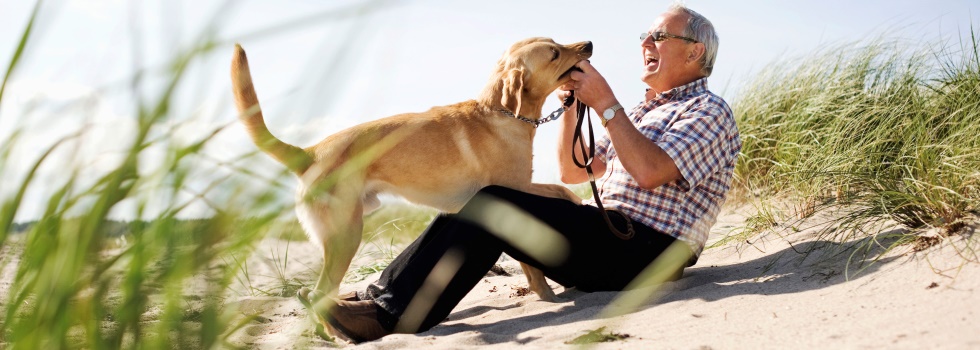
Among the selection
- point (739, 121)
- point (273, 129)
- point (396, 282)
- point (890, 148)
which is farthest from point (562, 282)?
point (739, 121)

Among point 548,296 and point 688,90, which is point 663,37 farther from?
point 548,296

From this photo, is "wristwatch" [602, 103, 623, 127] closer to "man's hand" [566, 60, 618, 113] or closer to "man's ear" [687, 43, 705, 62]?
"man's hand" [566, 60, 618, 113]

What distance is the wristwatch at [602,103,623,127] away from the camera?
3513 mm

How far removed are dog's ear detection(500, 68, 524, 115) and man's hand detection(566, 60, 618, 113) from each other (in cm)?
36

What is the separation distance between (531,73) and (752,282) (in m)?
1.50

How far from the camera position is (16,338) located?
5.13ft

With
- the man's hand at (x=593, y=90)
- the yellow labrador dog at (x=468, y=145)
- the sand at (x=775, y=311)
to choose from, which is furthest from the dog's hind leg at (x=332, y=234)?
the man's hand at (x=593, y=90)

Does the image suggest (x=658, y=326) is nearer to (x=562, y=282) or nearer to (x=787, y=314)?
(x=787, y=314)

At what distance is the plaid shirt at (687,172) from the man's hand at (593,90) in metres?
0.27

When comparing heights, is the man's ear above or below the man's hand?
above

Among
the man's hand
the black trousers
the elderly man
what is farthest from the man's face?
the black trousers

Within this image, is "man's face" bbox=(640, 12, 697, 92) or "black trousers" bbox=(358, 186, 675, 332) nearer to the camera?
"black trousers" bbox=(358, 186, 675, 332)

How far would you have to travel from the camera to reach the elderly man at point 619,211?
130 inches

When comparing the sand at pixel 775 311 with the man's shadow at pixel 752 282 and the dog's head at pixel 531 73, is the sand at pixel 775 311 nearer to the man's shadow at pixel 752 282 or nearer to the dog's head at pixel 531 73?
the man's shadow at pixel 752 282
